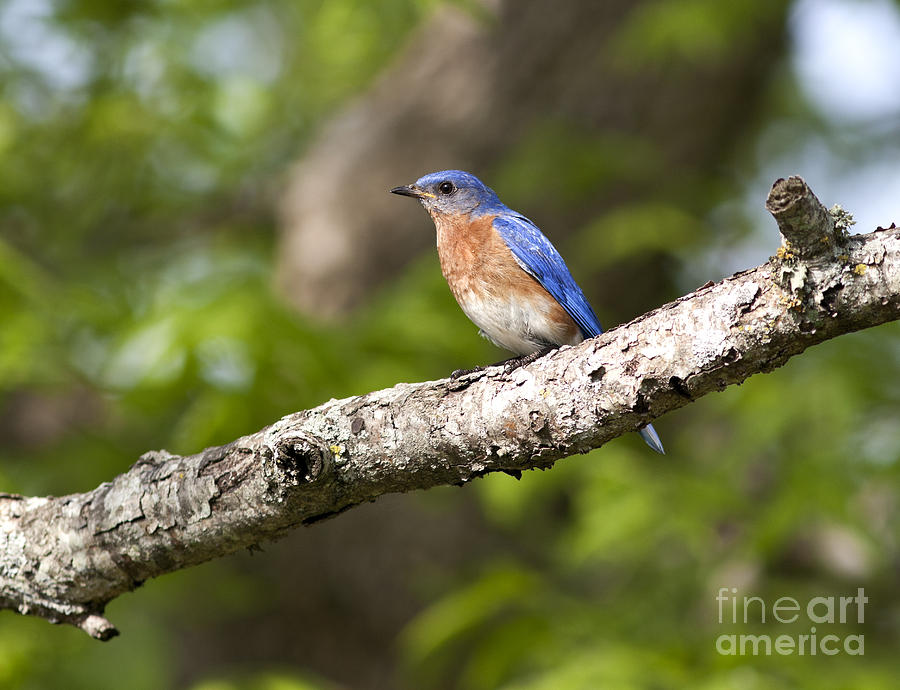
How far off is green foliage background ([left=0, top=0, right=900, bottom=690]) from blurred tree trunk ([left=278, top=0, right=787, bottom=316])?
1.06 feet

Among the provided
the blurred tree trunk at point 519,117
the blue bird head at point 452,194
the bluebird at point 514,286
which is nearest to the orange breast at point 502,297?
the bluebird at point 514,286

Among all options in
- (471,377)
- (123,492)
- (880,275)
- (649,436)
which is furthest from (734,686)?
(123,492)

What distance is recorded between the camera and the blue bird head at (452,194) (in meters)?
4.62

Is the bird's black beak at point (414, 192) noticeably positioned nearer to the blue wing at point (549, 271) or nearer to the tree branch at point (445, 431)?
the blue wing at point (549, 271)

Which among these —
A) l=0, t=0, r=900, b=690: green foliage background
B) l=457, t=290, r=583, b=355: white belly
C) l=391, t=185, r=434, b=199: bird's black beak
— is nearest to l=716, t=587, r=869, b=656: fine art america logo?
l=0, t=0, r=900, b=690: green foliage background

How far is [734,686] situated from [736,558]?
147cm

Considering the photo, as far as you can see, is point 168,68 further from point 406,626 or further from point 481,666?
point 481,666

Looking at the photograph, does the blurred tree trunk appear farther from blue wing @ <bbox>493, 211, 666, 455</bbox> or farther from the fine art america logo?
the fine art america logo

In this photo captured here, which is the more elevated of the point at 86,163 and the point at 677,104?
the point at 677,104

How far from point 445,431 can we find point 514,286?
166 cm

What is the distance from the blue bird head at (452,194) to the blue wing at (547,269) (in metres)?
0.34

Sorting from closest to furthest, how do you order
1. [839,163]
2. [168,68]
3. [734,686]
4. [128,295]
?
[734,686], [128,295], [168,68], [839,163]

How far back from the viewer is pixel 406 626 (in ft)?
20.1

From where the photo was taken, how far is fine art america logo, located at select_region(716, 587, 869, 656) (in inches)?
148
